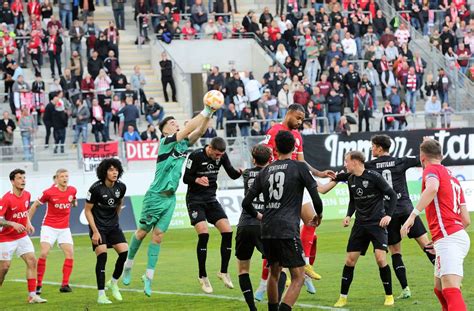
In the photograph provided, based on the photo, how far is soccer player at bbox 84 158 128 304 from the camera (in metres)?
17.0

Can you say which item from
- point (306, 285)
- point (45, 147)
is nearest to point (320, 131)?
point (45, 147)

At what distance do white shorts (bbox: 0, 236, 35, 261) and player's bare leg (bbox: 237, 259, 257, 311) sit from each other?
4493 millimetres

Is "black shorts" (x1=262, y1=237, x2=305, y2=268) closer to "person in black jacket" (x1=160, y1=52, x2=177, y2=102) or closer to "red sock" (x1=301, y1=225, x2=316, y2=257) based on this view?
"red sock" (x1=301, y1=225, x2=316, y2=257)

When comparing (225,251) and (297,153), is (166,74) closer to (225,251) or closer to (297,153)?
(225,251)

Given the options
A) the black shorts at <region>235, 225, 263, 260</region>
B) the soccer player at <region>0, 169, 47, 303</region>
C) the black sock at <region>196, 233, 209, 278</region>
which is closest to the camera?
the black shorts at <region>235, 225, 263, 260</region>

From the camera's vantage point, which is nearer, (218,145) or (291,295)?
(291,295)

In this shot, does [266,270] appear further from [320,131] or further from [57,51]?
[57,51]

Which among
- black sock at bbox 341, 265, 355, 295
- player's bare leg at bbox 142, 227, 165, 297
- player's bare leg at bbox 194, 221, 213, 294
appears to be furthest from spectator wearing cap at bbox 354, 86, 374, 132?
black sock at bbox 341, 265, 355, 295

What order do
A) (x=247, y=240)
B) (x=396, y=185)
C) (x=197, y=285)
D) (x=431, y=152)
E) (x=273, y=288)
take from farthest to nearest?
(x=197, y=285) → (x=396, y=185) → (x=247, y=240) → (x=273, y=288) → (x=431, y=152)

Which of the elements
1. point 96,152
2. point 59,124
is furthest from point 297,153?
point 59,124

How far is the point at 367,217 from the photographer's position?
51.0ft

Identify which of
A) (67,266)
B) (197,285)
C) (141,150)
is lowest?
(141,150)

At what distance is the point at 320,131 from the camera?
129 ft

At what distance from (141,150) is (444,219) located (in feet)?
76.3
